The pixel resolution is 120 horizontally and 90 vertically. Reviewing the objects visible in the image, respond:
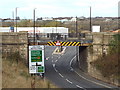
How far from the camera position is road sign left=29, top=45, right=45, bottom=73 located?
1792 cm

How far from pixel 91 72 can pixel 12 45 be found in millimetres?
10355

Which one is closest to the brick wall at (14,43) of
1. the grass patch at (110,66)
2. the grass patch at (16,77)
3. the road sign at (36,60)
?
the grass patch at (16,77)

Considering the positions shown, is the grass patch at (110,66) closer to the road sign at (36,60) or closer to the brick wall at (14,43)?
the brick wall at (14,43)

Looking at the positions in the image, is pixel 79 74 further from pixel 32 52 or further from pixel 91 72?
pixel 32 52

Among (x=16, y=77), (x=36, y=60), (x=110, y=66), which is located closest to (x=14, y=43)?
(x=16, y=77)

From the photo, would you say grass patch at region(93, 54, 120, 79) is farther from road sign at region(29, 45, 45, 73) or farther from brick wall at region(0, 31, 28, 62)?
road sign at region(29, 45, 45, 73)

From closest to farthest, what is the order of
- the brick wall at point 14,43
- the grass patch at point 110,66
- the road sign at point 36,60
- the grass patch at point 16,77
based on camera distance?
the road sign at point 36,60, the grass patch at point 16,77, the grass patch at point 110,66, the brick wall at point 14,43

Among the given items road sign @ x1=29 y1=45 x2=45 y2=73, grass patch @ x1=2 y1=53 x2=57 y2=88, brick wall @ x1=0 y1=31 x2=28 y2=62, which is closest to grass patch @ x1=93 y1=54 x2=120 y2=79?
grass patch @ x1=2 y1=53 x2=57 y2=88

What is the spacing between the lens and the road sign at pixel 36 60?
17922 millimetres

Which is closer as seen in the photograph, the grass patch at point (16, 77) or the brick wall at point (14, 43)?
the grass patch at point (16, 77)

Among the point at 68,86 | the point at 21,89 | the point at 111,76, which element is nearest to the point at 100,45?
the point at 111,76

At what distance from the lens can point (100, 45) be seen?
33.8 meters

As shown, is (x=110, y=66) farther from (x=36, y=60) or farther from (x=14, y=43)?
(x=36, y=60)

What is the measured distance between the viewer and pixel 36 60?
714 inches
